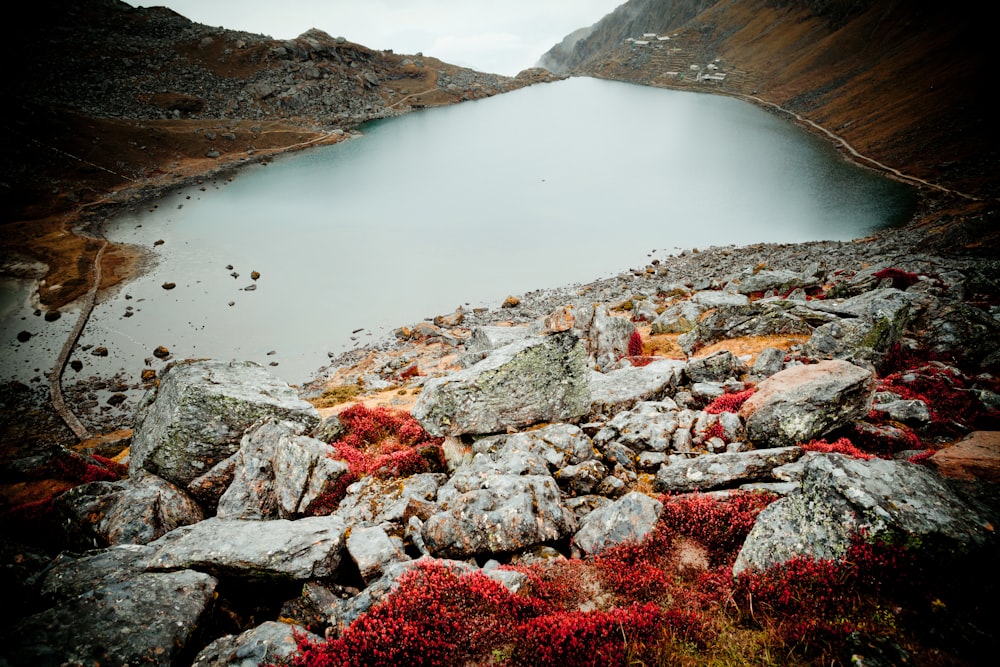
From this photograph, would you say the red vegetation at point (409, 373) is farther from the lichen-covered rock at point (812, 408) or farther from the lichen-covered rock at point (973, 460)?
the lichen-covered rock at point (973, 460)

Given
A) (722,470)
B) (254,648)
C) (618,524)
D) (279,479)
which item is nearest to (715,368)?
(722,470)

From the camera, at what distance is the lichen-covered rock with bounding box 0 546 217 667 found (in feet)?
17.2

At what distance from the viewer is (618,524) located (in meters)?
7.94

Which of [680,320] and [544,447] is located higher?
[544,447]

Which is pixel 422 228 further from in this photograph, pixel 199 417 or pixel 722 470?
pixel 722 470

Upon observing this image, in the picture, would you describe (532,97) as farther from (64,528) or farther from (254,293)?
(64,528)

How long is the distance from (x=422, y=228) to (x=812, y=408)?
5770cm

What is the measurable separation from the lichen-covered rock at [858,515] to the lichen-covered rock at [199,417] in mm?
14161

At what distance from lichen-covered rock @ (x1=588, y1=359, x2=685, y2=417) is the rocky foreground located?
11cm

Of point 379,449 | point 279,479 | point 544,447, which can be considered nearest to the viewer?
point 544,447

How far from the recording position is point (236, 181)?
291ft

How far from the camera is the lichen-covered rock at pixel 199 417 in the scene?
12578 millimetres

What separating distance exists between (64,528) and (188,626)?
810 centimetres

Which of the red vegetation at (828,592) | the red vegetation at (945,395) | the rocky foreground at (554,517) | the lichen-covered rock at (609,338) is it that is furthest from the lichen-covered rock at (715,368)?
the red vegetation at (828,592)
